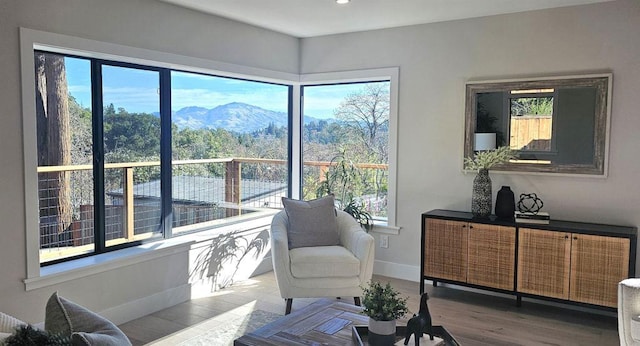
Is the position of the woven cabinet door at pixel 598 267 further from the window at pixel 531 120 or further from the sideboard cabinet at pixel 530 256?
the window at pixel 531 120

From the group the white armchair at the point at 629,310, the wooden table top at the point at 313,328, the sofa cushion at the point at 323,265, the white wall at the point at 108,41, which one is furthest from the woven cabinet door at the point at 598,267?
the white wall at the point at 108,41

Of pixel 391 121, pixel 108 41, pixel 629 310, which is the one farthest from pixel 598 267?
pixel 108 41

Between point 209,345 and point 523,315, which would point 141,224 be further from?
point 523,315

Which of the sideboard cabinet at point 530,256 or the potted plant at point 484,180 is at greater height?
the potted plant at point 484,180

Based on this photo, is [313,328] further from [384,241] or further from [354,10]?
[354,10]

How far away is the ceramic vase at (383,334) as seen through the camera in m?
2.41

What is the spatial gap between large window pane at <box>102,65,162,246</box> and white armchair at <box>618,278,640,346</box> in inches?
137

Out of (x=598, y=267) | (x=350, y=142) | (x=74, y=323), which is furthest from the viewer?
(x=350, y=142)

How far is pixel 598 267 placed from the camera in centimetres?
370

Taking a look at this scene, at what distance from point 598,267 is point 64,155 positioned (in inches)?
159

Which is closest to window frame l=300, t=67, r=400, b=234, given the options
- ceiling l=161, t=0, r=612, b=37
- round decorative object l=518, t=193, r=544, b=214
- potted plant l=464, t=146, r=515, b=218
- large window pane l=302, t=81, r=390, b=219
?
large window pane l=302, t=81, r=390, b=219

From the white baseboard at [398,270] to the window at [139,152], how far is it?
141 centimetres

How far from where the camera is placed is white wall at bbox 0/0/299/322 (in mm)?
3090

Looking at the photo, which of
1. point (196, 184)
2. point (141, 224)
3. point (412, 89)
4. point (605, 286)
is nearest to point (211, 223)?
point (196, 184)
